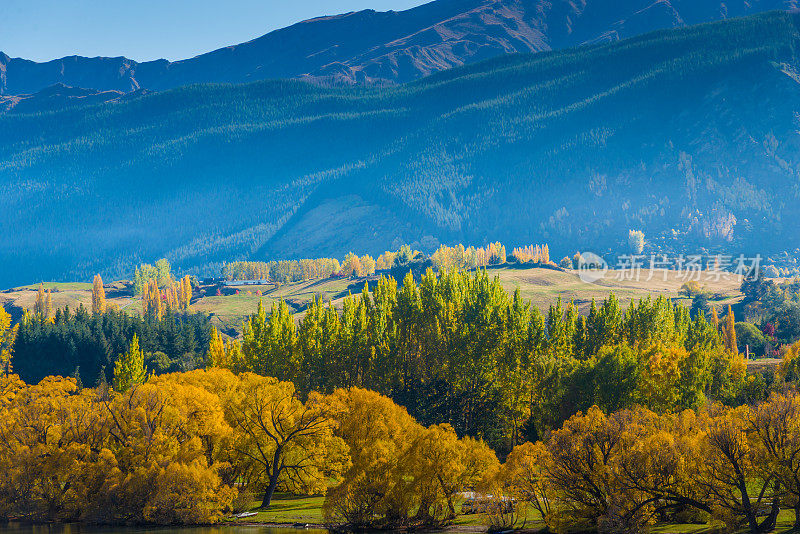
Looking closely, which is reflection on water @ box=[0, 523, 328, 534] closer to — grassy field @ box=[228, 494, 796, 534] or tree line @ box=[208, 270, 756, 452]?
grassy field @ box=[228, 494, 796, 534]

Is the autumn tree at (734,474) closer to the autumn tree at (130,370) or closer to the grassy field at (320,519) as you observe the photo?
the grassy field at (320,519)

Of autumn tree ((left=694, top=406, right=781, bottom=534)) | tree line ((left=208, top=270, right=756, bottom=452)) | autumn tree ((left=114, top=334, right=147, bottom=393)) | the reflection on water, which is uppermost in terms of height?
autumn tree ((left=694, top=406, right=781, bottom=534))

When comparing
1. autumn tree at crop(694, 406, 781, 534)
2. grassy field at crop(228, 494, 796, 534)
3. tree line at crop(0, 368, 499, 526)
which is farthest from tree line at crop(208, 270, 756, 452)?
autumn tree at crop(694, 406, 781, 534)

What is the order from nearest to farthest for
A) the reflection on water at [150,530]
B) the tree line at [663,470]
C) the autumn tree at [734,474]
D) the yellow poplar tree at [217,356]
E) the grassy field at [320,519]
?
the autumn tree at [734,474], the tree line at [663,470], the grassy field at [320,519], the reflection on water at [150,530], the yellow poplar tree at [217,356]

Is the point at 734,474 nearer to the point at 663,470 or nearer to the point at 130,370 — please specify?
the point at 663,470

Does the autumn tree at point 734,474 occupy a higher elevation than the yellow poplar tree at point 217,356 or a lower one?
higher

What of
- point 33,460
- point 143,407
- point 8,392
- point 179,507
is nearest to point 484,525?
point 179,507

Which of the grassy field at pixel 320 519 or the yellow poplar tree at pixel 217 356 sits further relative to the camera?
the yellow poplar tree at pixel 217 356

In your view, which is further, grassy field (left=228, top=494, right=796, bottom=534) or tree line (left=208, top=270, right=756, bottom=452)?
tree line (left=208, top=270, right=756, bottom=452)

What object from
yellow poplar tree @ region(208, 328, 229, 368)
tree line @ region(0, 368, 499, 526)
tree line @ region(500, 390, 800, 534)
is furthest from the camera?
yellow poplar tree @ region(208, 328, 229, 368)

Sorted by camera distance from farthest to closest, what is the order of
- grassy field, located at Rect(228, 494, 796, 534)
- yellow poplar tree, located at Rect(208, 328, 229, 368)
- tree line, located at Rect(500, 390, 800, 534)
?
1. yellow poplar tree, located at Rect(208, 328, 229, 368)
2. grassy field, located at Rect(228, 494, 796, 534)
3. tree line, located at Rect(500, 390, 800, 534)

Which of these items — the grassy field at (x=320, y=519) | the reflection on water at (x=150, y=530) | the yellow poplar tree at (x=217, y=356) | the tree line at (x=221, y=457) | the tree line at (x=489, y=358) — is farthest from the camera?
the yellow poplar tree at (x=217, y=356)

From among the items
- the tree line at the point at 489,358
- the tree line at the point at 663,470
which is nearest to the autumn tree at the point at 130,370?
the tree line at the point at 489,358

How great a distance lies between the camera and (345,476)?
313ft
